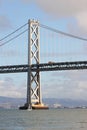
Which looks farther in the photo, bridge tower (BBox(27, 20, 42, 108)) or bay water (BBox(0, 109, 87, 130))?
bridge tower (BBox(27, 20, 42, 108))

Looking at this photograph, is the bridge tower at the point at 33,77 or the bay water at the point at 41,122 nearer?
the bay water at the point at 41,122

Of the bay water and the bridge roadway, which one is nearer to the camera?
the bay water

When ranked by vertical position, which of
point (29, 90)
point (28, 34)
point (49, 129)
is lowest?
point (49, 129)

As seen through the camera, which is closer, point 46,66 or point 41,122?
point 41,122

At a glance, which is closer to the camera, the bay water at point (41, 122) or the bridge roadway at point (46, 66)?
the bay water at point (41, 122)

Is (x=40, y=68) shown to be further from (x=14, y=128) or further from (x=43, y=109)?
(x=14, y=128)

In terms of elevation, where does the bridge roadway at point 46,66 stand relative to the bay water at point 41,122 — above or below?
above

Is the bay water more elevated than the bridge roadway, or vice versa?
the bridge roadway

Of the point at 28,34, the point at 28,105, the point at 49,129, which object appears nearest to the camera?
the point at 49,129

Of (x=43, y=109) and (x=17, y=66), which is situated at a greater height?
(x=17, y=66)

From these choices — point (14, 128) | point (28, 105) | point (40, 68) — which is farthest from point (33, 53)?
point (14, 128)

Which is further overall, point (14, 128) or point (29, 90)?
point (29, 90)
